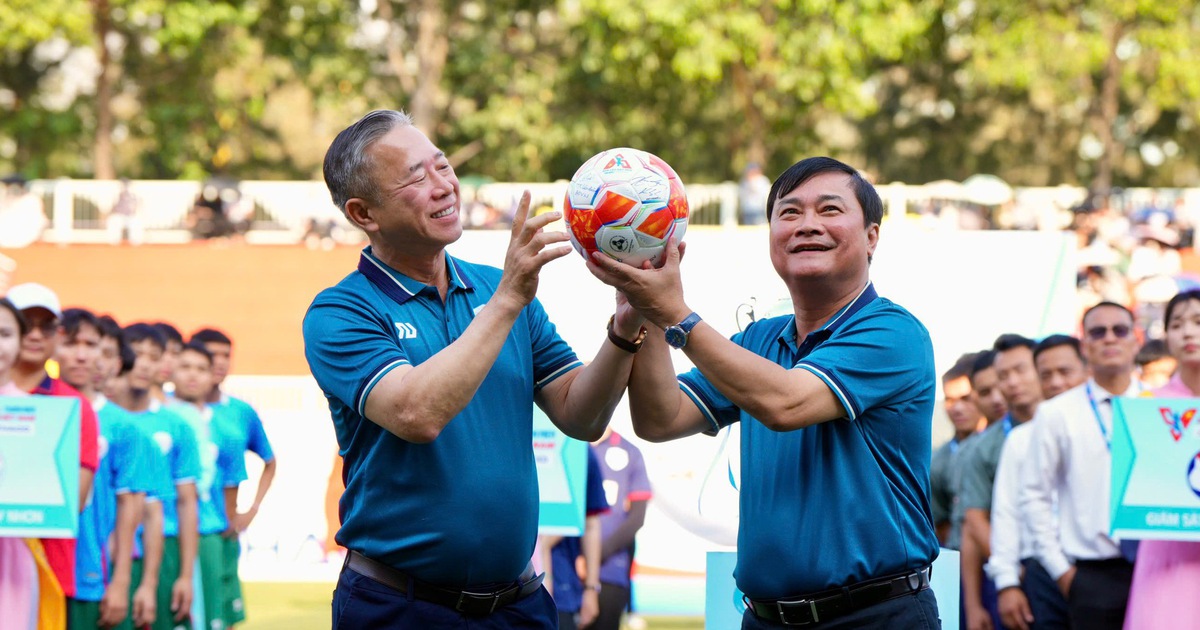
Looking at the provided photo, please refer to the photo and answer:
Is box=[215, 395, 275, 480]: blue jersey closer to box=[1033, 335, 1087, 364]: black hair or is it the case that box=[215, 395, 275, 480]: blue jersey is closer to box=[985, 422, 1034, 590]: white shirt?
box=[985, 422, 1034, 590]: white shirt

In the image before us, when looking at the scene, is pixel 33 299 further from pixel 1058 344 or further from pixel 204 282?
pixel 204 282

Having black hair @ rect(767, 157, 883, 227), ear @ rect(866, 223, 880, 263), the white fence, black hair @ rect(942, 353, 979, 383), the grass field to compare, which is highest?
the white fence

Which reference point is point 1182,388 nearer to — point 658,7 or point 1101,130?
point 658,7

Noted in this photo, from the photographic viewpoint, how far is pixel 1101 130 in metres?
34.8

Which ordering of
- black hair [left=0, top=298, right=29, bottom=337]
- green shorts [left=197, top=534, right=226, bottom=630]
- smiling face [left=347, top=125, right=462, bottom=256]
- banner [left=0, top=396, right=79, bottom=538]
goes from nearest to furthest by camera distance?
smiling face [left=347, top=125, right=462, bottom=256]
banner [left=0, top=396, right=79, bottom=538]
black hair [left=0, top=298, right=29, bottom=337]
green shorts [left=197, top=534, right=226, bottom=630]

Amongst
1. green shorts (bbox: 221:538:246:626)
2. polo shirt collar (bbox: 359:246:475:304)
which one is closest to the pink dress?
polo shirt collar (bbox: 359:246:475:304)

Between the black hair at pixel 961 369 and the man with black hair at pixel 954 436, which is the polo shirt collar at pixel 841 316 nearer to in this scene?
the man with black hair at pixel 954 436

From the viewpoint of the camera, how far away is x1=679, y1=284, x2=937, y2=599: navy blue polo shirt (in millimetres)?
3873

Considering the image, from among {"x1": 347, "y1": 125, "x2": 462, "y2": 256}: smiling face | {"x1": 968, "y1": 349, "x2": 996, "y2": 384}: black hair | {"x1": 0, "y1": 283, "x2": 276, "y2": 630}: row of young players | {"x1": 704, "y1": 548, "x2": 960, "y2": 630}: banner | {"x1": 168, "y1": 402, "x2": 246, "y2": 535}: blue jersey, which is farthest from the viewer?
{"x1": 168, "y1": 402, "x2": 246, "y2": 535}: blue jersey

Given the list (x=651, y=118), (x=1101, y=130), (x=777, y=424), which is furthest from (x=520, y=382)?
(x=1101, y=130)

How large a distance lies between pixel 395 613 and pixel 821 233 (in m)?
1.59

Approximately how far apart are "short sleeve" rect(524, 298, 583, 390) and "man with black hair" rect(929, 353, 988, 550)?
4.49m

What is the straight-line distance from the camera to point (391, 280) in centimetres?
404

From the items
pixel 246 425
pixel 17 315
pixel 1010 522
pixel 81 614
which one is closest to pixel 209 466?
pixel 246 425
